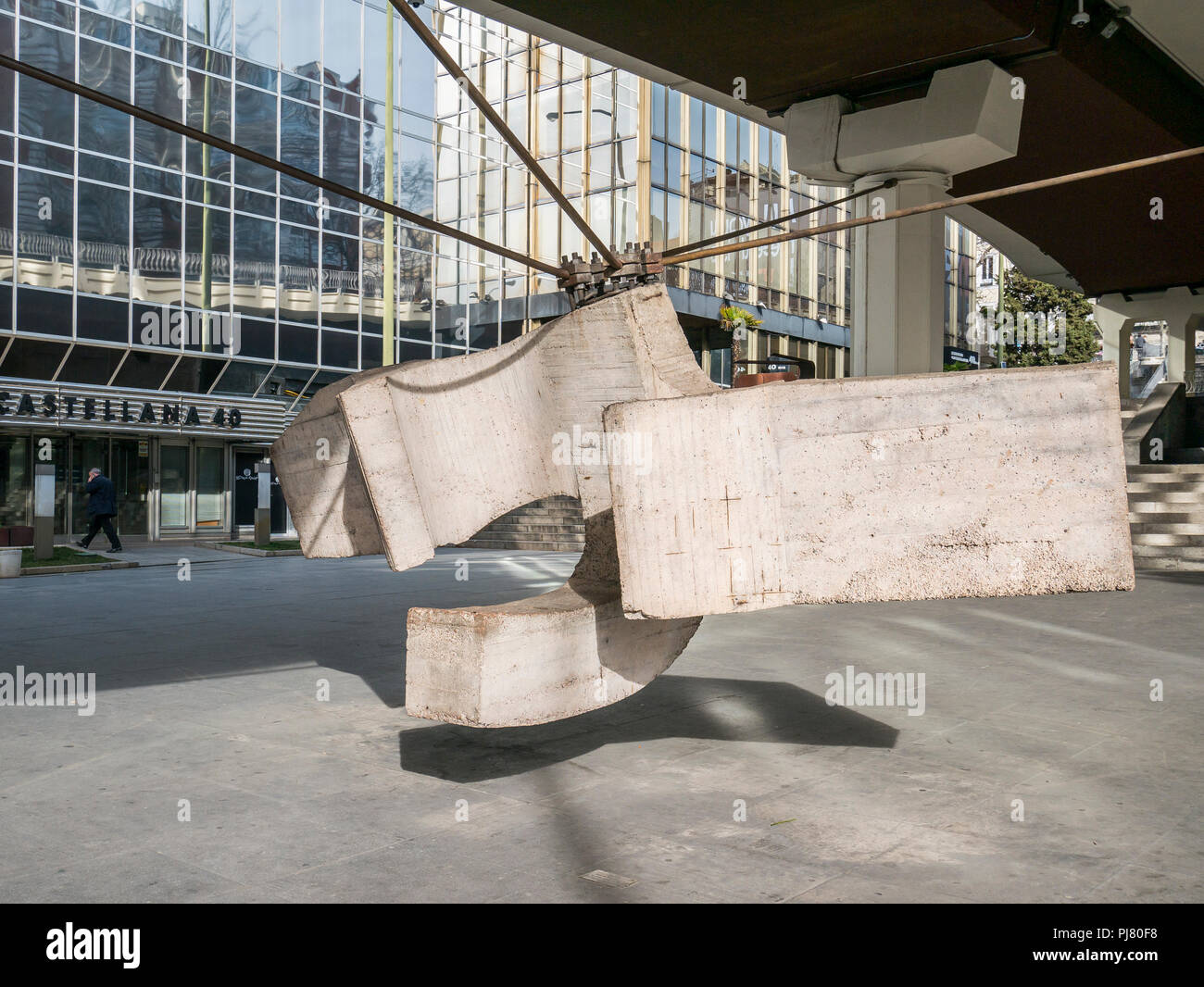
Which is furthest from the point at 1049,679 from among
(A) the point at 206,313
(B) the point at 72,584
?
(A) the point at 206,313

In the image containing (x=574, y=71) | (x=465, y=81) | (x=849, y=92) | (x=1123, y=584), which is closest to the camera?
(x=1123, y=584)

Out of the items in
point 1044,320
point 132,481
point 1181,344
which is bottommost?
point 132,481

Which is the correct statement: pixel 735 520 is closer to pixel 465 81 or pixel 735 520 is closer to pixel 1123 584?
pixel 1123 584

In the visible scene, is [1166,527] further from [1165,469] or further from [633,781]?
[633,781]

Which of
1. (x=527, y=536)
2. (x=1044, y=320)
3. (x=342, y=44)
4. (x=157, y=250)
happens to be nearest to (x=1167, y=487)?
(x=527, y=536)

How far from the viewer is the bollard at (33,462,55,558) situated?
2258cm

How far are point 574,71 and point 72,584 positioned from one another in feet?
105

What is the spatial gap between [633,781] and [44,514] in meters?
20.4

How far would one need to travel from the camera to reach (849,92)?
1301 cm

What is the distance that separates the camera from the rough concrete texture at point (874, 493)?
16.2 ft

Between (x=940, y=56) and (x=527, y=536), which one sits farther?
(x=527, y=536)

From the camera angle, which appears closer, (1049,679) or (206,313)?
(1049,679)

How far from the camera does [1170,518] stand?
822 inches

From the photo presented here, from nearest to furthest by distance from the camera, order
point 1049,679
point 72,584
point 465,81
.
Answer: point 465,81, point 1049,679, point 72,584
